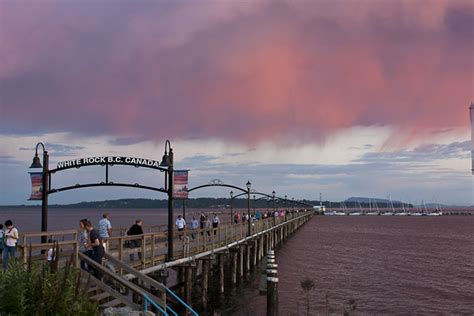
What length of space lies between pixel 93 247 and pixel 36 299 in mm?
3555

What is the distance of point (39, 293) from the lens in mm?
8367

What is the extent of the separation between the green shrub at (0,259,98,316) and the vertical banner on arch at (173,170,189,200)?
28.3 feet

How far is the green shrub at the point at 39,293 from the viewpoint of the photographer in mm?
8445

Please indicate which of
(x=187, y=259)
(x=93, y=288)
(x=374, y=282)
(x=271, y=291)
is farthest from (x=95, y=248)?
(x=374, y=282)

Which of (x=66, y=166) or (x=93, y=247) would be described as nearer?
(x=93, y=247)

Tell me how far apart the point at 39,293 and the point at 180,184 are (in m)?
9.87

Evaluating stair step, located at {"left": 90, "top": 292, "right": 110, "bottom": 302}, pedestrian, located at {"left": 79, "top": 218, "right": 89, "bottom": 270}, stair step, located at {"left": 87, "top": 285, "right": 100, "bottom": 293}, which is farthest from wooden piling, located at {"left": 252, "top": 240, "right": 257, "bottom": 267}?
stair step, located at {"left": 90, "top": 292, "right": 110, "bottom": 302}

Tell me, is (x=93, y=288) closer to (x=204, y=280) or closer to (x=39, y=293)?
(x=39, y=293)

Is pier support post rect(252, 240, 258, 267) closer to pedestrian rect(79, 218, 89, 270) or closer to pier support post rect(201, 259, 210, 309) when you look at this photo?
pier support post rect(201, 259, 210, 309)

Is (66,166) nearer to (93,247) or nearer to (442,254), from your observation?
(93,247)

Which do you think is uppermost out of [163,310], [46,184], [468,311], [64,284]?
[46,184]

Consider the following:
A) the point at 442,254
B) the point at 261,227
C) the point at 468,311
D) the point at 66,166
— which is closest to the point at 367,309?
the point at 468,311

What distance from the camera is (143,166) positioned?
18.4 meters

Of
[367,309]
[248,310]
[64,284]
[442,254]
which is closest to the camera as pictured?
[64,284]
